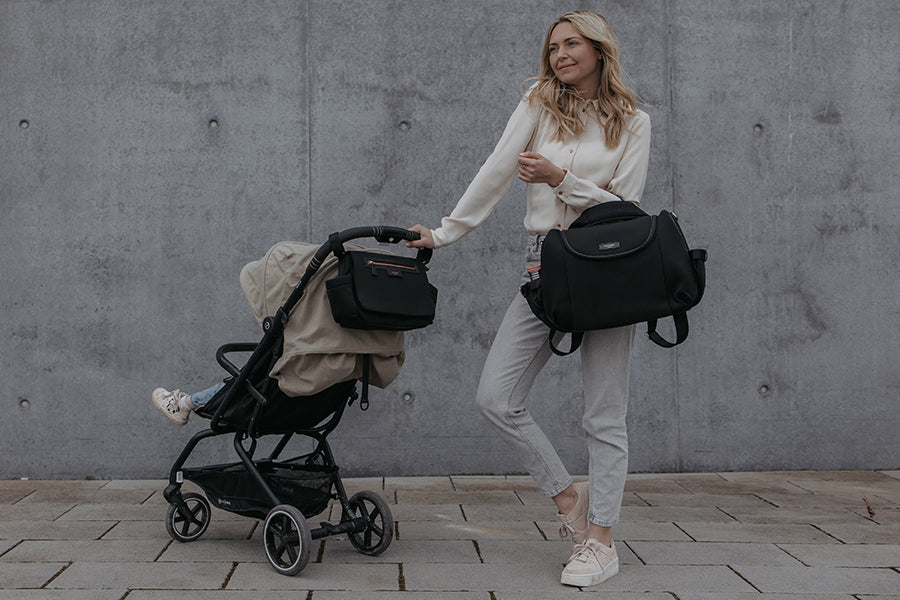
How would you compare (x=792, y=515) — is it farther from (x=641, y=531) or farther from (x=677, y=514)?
(x=641, y=531)

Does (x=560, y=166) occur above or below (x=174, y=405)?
above

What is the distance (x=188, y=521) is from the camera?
11.9ft

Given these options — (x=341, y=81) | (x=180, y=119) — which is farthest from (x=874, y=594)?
(x=180, y=119)

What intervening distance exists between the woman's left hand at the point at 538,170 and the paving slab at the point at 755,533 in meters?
1.60

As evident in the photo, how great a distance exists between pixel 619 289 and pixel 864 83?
10.1 feet

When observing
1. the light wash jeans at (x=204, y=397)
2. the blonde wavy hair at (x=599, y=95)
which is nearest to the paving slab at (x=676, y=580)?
the blonde wavy hair at (x=599, y=95)

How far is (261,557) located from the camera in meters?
3.40

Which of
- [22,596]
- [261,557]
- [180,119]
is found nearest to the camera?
[22,596]

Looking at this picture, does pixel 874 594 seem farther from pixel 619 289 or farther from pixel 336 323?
pixel 336 323

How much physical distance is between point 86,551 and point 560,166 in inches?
86.1

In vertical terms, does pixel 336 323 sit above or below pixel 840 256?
below

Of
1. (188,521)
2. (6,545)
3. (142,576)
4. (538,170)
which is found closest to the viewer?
(538,170)

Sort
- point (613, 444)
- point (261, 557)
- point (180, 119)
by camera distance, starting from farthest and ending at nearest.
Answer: point (180, 119), point (261, 557), point (613, 444)

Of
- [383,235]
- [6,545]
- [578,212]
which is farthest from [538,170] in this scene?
[6,545]
